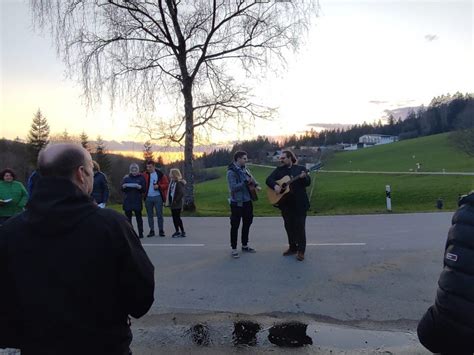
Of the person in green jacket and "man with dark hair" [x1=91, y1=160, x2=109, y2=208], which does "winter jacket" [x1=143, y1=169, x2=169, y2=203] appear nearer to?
"man with dark hair" [x1=91, y1=160, x2=109, y2=208]

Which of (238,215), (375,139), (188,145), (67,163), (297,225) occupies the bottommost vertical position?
(297,225)

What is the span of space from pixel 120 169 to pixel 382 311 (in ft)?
204

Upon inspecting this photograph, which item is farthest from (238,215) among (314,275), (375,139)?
(375,139)

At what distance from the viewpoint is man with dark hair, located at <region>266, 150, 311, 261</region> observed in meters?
7.54

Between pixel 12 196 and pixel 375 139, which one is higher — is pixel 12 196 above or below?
below

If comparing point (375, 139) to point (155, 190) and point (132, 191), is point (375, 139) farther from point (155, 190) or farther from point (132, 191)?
point (132, 191)

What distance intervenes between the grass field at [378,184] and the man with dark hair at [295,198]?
8.39 m

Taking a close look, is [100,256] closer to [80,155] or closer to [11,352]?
[80,155]

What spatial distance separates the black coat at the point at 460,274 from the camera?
7.27ft

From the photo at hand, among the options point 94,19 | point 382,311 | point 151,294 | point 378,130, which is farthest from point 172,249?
point 378,130

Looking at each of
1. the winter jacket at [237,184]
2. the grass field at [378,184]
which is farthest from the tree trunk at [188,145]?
the winter jacket at [237,184]

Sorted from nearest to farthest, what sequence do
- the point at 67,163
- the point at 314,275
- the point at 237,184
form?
1. the point at 67,163
2. the point at 314,275
3. the point at 237,184

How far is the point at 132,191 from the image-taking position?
1052cm

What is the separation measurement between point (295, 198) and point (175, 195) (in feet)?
13.3
